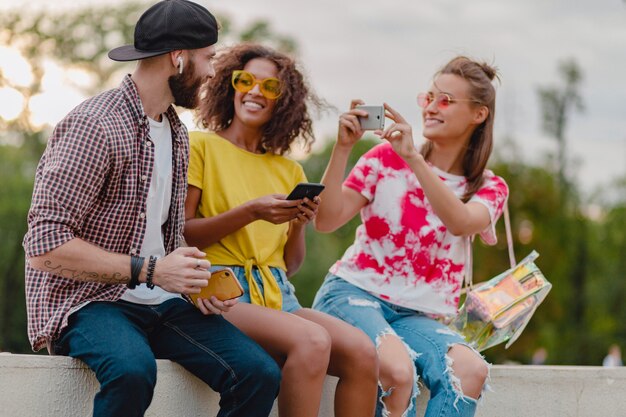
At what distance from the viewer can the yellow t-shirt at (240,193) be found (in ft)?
13.9

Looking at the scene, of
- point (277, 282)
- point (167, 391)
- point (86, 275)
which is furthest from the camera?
point (277, 282)

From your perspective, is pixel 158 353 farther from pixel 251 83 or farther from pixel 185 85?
pixel 251 83

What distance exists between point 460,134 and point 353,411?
5.81 feet

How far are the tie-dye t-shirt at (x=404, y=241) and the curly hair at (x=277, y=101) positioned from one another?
44 cm

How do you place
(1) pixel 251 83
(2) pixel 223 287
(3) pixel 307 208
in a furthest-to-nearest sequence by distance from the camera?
(1) pixel 251 83 → (3) pixel 307 208 → (2) pixel 223 287

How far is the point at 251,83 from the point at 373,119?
0.65 meters

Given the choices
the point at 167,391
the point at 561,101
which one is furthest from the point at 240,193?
the point at 561,101

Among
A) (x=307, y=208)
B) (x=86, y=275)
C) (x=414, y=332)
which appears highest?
(x=307, y=208)

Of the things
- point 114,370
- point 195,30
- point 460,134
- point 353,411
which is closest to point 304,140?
point 460,134

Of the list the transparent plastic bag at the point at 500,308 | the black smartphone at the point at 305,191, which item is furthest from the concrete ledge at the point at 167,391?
the black smartphone at the point at 305,191

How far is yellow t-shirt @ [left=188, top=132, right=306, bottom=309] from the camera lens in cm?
424

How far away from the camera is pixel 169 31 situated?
3686mm

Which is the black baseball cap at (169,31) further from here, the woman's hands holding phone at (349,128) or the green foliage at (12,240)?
the green foliage at (12,240)

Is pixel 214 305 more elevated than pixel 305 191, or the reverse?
pixel 305 191
